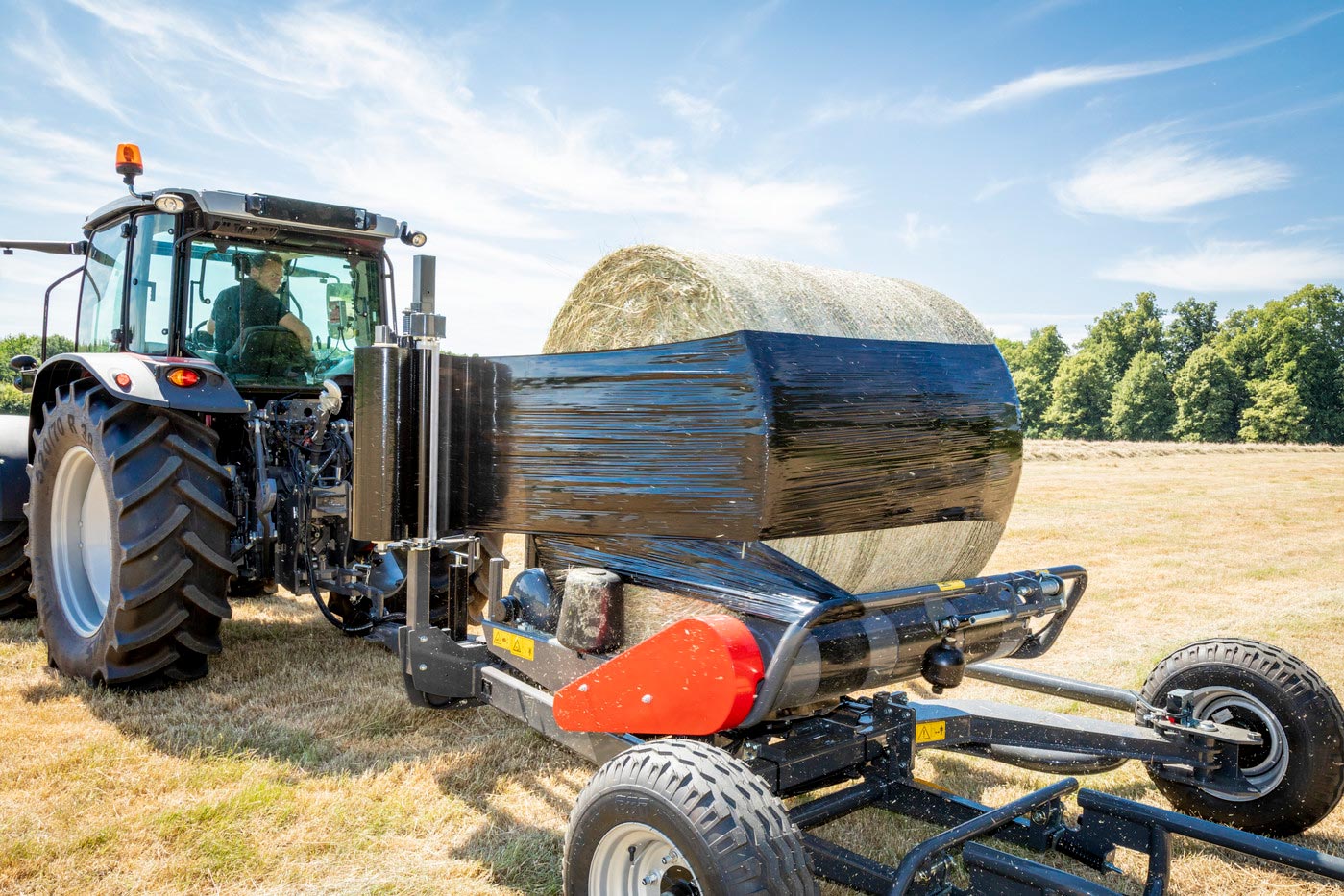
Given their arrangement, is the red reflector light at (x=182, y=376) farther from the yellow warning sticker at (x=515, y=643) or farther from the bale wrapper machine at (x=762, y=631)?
the yellow warning sticker at (x=515, y=643)

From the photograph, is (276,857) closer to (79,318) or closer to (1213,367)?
(79,318)

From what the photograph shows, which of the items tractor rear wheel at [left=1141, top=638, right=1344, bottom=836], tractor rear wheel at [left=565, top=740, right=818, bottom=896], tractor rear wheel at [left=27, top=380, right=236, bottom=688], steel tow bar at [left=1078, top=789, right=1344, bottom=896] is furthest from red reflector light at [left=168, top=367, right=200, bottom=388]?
tractor rear wheel at [left=1141, top=638, right=1344, bottom=836]

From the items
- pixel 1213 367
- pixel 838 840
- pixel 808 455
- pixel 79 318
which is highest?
pixel 1213 367

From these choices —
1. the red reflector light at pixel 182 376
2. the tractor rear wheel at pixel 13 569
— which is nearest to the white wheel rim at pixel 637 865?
the red reflector light at pixel 182 376

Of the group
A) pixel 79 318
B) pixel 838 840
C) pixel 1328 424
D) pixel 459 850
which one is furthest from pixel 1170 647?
pixel 1328 424

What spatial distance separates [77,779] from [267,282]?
2768mm

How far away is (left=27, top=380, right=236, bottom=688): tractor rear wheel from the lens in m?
4.23

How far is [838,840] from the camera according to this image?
325cm

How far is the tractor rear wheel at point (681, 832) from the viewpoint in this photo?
6.75 ft

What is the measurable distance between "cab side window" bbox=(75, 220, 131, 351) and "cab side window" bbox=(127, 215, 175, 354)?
11 centimetres

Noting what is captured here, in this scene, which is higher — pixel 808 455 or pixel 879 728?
pixel 808 455

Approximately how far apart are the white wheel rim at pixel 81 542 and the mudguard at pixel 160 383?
0.47 m

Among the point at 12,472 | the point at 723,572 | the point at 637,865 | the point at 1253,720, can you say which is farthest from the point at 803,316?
the point at 12,472

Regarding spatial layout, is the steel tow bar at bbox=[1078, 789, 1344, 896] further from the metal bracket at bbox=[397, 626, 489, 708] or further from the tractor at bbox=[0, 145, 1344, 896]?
the metal bracket at bbox=[397, 626, 489, 708]
